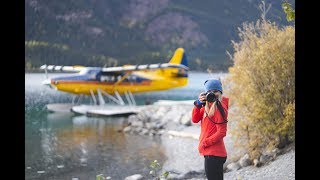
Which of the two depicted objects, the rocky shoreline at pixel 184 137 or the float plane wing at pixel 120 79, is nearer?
the rocky shoreline at pixel 184 137

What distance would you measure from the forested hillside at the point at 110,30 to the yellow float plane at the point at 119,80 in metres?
19.4

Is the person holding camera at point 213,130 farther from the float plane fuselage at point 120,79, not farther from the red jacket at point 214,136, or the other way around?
the float plane fuselage at point 120,79

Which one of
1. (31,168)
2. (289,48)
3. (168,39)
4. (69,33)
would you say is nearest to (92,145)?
(31,168)

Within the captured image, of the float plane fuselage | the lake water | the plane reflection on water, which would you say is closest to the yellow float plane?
the float plane fuselage

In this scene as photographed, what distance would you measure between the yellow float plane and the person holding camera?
57.5 ft

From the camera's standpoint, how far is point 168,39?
77750mm

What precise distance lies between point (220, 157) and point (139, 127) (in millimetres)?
12738

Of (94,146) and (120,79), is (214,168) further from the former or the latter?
(120,79)

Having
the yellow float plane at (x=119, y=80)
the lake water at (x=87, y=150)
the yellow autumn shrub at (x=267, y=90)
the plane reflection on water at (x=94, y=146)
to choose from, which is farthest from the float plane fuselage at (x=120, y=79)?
the yellow autumn shrub at (x=267, y=90)

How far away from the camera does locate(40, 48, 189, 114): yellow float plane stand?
23.2 metres

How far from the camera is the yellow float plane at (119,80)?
23.2m

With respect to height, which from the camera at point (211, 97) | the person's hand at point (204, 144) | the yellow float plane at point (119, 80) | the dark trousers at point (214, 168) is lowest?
the dark trousers at point (214, 168)

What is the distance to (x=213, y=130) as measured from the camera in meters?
3.65
